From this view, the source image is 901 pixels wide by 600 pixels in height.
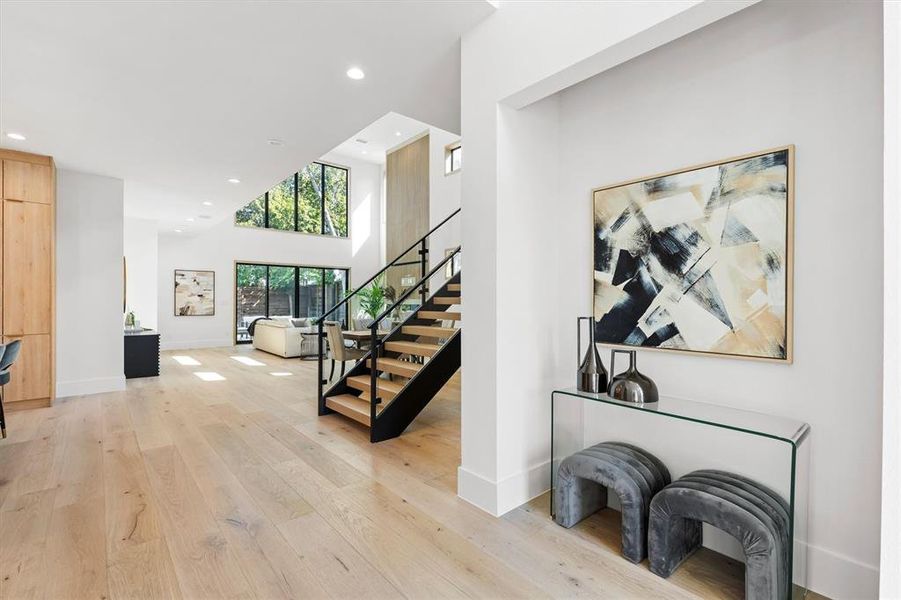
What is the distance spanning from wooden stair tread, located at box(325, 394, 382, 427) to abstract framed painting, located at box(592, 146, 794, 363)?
2265 mm

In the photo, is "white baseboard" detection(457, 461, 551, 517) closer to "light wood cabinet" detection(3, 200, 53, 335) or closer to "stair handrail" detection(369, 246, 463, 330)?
"stair handrail" detection(369, 246, 463, 330)

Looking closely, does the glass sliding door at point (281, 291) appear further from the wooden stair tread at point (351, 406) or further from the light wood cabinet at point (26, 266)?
the wooden stair tread at point (351, 406)

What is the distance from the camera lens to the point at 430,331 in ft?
14.2

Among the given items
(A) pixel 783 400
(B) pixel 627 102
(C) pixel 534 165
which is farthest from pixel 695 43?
(A) pixel 783 400

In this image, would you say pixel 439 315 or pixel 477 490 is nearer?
pixel 477 490

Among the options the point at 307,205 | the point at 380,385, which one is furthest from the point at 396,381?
the point at 307,205

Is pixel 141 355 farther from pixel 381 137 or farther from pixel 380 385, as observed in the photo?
pixel 381 137

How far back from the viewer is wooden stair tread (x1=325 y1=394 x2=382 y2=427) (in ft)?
12.8

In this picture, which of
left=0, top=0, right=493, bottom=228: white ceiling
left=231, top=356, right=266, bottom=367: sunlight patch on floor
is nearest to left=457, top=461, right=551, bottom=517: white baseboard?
left=0, top=0, right=493, bottom=228: white ceiling

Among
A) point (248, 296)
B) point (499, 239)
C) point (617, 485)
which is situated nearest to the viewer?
point (617, 485)

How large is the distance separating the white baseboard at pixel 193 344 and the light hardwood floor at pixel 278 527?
656 cm

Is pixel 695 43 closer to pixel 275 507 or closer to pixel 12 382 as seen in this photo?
pixel 275 507

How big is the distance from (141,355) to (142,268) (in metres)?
3.45

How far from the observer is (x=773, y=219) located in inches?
74.0
